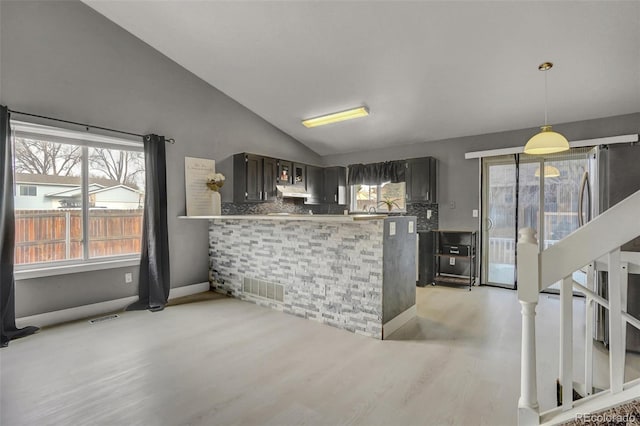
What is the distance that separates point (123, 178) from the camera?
163 inches

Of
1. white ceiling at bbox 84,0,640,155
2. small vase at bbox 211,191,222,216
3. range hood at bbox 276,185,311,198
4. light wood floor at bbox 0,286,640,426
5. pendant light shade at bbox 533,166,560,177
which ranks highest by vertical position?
white ceiling at bbox 84,0,640,155

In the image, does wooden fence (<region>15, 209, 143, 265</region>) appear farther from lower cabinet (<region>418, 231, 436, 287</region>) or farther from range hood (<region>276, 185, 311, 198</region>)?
lower cabinet (<region>418, 231, 436, 287</region>)

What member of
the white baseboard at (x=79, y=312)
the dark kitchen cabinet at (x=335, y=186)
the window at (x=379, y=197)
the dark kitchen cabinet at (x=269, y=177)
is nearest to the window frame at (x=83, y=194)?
the white baseboard at (x=79, y=312)

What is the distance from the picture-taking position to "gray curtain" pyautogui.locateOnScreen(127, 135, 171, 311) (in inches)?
160

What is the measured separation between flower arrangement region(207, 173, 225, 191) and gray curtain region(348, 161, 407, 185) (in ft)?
9.41

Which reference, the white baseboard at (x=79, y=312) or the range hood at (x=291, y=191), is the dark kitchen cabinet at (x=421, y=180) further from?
the white baseboard at (x=79, y=312)

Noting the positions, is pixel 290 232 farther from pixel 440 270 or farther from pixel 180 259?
pixel 440 270

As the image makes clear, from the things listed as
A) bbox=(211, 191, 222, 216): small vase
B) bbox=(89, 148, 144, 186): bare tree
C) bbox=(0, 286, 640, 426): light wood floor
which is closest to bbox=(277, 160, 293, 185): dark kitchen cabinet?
bbox=(211, 191, 222, 216): small vase

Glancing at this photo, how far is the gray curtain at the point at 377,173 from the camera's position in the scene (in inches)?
232

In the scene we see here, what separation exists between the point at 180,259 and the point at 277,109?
291 centimetres

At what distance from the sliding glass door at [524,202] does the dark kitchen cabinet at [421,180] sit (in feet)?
2.71

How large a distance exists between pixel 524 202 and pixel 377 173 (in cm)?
254

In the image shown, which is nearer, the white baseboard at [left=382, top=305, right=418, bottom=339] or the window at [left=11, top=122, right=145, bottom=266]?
the white baseboard at [left=382, top=305, right=418, bottom=339]

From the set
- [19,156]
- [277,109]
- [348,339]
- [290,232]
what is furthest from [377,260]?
[19,156]
